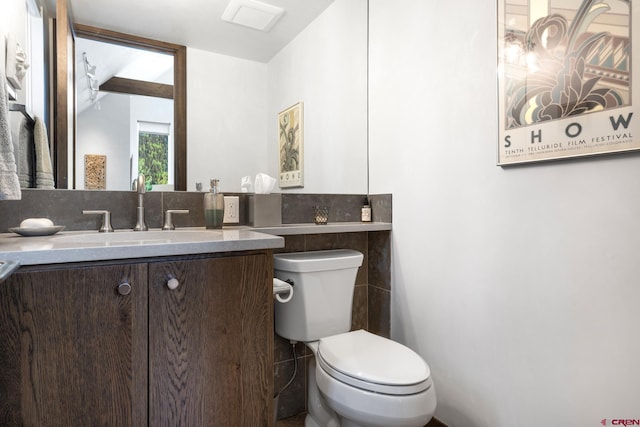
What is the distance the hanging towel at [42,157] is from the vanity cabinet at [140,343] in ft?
2.11

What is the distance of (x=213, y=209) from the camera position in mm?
1436

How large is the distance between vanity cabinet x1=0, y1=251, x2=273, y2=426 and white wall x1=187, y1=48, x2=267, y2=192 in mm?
735

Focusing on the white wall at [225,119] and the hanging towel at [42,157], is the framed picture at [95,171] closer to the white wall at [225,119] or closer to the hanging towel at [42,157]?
the hanging towel at [42,157]

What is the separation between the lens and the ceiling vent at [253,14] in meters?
1.69

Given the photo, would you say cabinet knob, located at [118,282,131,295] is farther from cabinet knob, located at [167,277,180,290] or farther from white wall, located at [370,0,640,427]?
white wall, located at [370,0,640,427]

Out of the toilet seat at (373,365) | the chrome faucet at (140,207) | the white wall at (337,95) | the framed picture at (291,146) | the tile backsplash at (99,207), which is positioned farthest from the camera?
the white wall at (337,95)

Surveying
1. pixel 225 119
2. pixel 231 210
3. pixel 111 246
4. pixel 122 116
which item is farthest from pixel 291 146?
pixel 111 246

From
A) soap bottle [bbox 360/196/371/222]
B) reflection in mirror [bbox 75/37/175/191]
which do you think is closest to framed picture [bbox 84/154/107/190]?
reflection in mirror [bbox 75/37/175/191]

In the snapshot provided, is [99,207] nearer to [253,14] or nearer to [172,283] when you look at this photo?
[172,283]

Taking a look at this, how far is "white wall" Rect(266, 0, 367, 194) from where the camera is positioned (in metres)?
1.96

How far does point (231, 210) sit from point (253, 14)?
1.02 metres

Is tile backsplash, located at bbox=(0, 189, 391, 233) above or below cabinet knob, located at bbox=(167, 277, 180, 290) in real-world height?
above

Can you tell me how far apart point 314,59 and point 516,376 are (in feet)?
5.89

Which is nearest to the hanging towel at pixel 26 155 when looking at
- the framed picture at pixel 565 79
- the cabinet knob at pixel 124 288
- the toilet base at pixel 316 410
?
the cabinet knob at pixel 124 288
